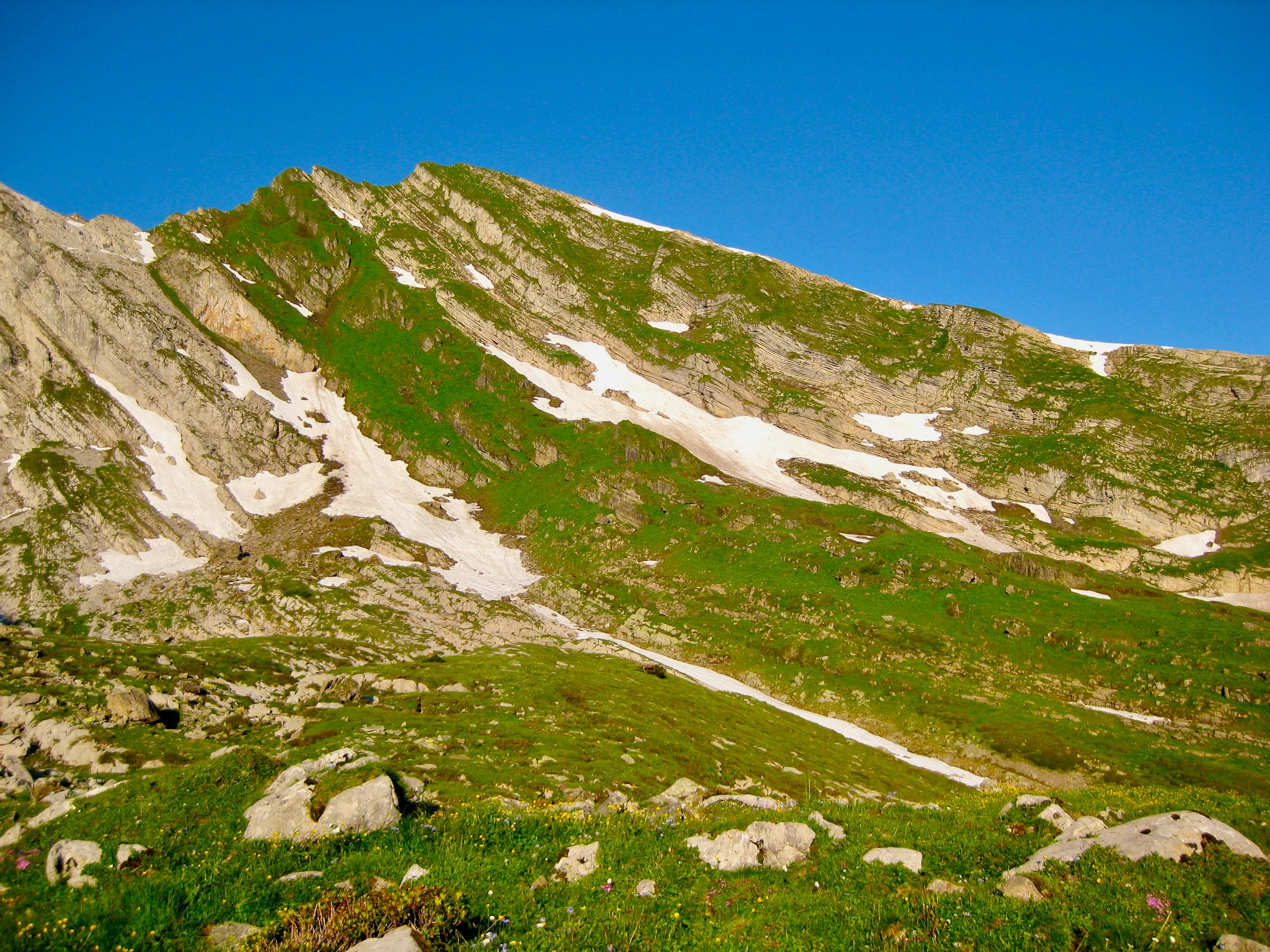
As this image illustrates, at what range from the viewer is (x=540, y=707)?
162 ft

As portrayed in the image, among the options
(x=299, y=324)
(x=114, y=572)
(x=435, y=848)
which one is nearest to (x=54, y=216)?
(x=299, y=324)

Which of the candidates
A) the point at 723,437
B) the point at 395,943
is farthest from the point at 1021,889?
the point at 723,437

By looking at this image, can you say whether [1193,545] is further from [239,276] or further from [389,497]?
[239,276]

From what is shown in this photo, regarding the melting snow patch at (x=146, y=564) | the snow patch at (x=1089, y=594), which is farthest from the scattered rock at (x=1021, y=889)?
the snow patch at (x=1089, y=594)

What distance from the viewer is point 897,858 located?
12430mm

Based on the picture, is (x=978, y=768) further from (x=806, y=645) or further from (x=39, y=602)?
(x=39, y=602)

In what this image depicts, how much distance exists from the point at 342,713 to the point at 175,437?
12101 centimetres

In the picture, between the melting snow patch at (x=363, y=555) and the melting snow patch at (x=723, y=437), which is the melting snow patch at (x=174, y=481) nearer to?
the melting snow patch at (x=363, y=555)

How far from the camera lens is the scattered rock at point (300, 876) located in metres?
11.2

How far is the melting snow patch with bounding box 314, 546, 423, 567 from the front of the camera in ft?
349

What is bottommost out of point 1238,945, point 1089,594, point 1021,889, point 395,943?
point 395,943

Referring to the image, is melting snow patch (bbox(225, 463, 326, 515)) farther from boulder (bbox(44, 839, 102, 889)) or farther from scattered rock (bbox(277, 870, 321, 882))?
scattered rock (bbox(277, 870, 321, 882))

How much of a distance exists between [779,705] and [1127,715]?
43.9 metres

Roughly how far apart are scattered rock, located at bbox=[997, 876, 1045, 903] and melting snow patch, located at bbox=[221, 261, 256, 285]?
202556mm
